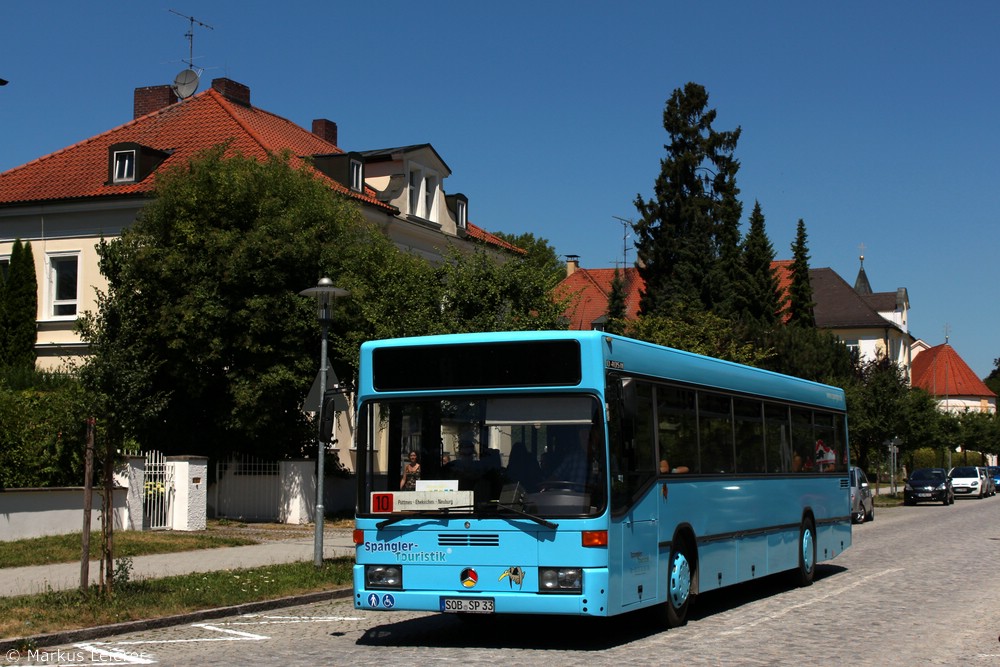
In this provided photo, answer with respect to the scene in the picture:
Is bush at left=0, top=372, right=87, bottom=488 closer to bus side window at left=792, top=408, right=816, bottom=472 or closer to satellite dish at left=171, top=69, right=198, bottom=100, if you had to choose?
bus side window at left=792, top=408, right=816, bottom=472

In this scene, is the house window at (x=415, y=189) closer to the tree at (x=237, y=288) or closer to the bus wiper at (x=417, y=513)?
the tree at (x=237, y=288)

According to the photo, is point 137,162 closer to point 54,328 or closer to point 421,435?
point 54,328

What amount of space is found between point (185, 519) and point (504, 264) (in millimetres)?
8708

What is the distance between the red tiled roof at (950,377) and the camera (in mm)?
132625

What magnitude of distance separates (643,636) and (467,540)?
86.2 inches

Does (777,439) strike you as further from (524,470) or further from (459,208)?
(459,208)

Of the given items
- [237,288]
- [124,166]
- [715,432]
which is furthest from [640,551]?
[124,166]

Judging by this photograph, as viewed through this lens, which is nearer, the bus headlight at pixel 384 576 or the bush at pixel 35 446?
the bus headlight at pixel 384 576

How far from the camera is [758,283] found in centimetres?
7262

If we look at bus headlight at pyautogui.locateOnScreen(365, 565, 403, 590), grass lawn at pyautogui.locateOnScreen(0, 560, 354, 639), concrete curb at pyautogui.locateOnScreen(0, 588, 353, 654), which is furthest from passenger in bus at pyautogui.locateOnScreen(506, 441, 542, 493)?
grass lawn at pyautogui.locateOnScreen(0, 560, 354, 639)

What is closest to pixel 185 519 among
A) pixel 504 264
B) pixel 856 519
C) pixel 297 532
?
pixel 297 532

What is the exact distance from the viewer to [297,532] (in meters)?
27.0

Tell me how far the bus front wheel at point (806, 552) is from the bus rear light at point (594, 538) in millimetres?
7259

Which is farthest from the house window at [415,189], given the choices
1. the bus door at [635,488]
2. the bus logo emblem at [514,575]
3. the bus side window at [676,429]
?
the bus logo emblem at [514,575]
